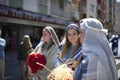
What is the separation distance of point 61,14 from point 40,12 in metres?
7.64

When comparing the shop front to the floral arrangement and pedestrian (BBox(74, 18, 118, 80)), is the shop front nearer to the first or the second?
the floral arrangement

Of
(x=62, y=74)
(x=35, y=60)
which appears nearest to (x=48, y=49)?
(x=35, y=60)

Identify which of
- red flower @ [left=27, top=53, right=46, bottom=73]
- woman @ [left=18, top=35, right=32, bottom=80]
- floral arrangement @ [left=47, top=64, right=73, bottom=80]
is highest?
floral arrangement @ [left=47, top=64, right=73, bottom=80]

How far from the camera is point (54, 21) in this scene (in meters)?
38.5

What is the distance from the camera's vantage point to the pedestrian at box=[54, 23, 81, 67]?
4914mm

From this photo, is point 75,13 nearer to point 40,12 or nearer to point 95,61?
point 40,12

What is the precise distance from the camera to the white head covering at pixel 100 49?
3604 millimetres

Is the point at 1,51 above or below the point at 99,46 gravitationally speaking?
below

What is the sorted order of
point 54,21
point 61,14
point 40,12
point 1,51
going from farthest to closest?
point 61,14, point 54,21, point 40,12, point 1,51

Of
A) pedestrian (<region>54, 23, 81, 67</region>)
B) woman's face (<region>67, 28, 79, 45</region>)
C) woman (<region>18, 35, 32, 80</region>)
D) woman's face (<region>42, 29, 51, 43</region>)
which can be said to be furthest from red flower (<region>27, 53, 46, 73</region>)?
woman (<region>18, 35, 32, 80</region>)

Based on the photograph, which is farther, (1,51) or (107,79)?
(1,51)

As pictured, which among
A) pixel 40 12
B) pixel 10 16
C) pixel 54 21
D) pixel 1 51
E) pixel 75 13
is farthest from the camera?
pixel 75 13

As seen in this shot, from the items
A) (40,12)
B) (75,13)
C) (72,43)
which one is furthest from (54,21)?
(72,43)

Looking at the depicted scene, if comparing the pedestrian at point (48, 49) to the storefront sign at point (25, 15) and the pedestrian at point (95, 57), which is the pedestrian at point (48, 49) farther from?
the storefront sign at point (25, 15)
